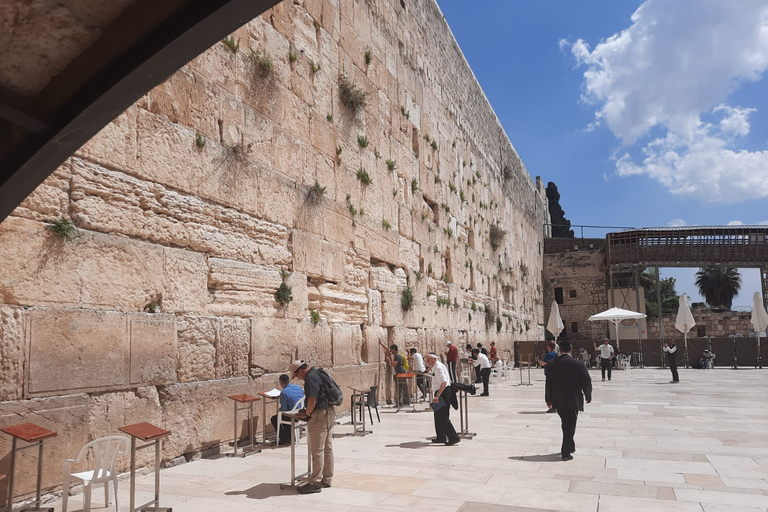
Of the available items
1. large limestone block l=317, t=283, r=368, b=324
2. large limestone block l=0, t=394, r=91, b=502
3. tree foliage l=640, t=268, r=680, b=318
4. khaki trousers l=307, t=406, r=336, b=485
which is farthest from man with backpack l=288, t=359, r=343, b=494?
tree foliage l=640, t=268, r=680, b=318

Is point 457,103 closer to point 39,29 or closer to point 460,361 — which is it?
point 460,361

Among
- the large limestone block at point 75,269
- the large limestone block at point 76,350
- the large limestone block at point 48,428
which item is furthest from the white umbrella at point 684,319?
the large limestone block at point 48,428

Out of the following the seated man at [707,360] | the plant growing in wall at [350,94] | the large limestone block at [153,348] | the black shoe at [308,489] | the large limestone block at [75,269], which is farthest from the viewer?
the seated man at [707,360]

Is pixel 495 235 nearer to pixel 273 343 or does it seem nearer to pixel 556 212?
pixel 273 343

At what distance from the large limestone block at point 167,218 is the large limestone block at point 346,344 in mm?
1891

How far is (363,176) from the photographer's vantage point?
36.6 ft

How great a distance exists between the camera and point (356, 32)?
11.4 metres

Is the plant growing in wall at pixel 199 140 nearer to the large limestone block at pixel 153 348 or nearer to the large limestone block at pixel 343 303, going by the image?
the large limestone block at pixel 153 348

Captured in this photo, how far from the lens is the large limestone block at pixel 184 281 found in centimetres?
644

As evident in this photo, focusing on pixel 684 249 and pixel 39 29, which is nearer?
pixel 39 29

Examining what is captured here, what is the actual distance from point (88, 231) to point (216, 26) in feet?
13.4

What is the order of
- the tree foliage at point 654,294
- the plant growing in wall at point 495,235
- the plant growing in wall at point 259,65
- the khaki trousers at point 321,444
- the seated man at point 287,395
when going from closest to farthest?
the khaki trousers at point 321,444
the seated man at point 287,395
the plant growing in wall at point 259,65
the plant growing in wall at point 495,235
the tree foliage at point 654,294

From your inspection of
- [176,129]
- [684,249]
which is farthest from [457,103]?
[684,249]

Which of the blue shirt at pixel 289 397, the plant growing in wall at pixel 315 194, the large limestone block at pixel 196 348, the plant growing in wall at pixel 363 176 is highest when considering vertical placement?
the plant growing in wall at pixel 363 176
